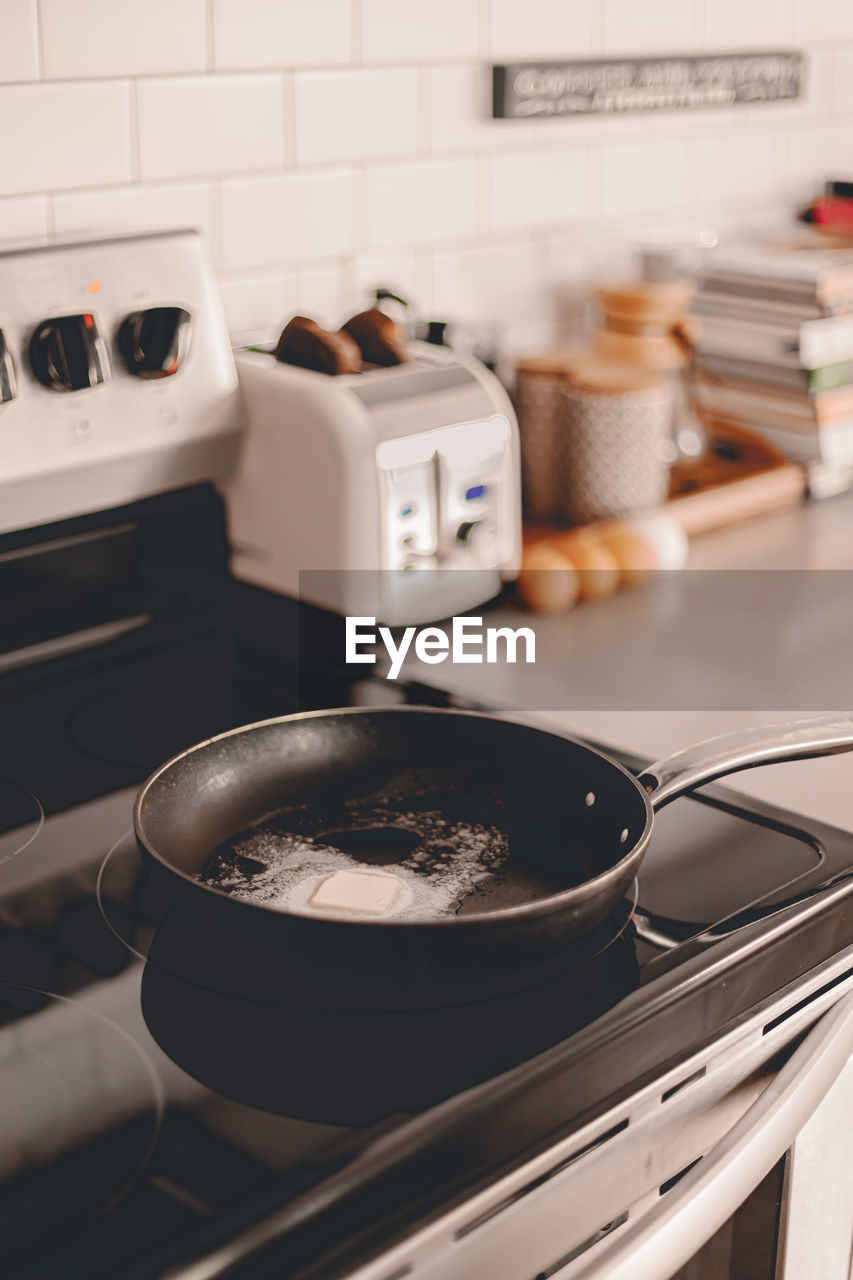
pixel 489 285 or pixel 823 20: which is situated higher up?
pixel 823 20

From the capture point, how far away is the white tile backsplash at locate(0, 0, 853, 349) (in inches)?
41.5

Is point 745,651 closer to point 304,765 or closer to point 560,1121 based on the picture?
point 304,765

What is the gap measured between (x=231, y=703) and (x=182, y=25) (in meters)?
0.57

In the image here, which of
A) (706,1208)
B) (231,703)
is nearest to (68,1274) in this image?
(706,1208)

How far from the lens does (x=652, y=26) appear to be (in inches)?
59.7

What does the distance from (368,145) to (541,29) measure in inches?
10.4

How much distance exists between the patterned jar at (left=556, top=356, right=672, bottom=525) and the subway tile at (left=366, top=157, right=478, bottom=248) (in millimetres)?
201

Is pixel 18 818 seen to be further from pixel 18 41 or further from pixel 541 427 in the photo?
pixel 541 427

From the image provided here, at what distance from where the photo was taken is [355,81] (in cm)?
124

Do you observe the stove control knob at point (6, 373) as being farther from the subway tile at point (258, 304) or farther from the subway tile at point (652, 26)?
the subway tile at point (652, 26)

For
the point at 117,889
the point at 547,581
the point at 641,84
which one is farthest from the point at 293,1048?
the point at 641,84

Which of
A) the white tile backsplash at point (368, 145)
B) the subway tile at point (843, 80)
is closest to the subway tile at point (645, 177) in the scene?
the white tile backsplash at point (368, 145)

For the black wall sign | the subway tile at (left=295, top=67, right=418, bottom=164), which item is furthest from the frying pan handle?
the black wall sign

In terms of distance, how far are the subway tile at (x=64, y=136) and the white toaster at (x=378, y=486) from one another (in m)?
0.18
